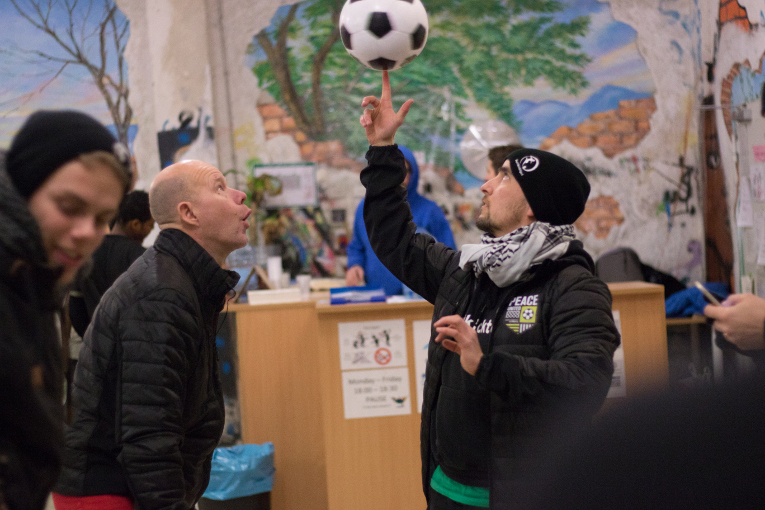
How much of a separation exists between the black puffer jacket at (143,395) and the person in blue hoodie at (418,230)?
7.03 ft

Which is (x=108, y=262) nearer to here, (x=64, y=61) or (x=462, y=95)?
(x=64, y=61)

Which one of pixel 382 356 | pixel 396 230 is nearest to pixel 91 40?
pixel 382 356

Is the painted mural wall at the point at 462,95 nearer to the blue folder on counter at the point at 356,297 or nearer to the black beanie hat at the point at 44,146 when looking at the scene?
the blue folder on counter at the point at 356,297

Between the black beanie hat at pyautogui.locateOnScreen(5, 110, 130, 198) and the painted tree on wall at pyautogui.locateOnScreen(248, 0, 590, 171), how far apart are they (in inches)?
186

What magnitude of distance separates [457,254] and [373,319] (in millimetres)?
1225

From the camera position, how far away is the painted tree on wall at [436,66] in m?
5.46

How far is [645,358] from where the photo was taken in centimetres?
328

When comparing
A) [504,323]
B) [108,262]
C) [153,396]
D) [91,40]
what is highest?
[91,40]

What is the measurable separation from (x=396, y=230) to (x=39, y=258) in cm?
132

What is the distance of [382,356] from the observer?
3262 millimetres

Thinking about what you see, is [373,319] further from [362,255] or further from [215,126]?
[215,126]

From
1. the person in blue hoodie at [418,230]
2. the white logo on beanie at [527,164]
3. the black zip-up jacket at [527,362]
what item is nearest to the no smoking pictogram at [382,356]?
the person in blue hoodie at [418,230]

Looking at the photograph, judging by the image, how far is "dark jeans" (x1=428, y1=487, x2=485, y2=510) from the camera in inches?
70.8

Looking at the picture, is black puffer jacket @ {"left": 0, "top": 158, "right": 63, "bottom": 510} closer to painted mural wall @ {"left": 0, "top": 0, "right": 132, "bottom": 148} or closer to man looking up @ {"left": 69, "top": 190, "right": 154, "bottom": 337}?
man looking up @ {"left": 69, "top": 190, "right": 154, "bottom": 337}
